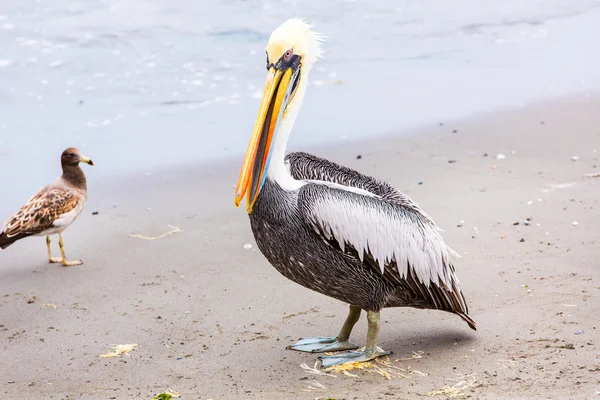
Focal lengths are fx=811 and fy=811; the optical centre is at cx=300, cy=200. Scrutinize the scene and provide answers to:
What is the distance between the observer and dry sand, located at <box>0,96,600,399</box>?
3.99 metres

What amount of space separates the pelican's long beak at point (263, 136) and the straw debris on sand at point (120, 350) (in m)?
1.13

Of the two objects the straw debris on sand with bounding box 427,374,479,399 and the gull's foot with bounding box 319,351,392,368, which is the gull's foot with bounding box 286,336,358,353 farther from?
the straw debris on sand with bounding box 427,374,479,399

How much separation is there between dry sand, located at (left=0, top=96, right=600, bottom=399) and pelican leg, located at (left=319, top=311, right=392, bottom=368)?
13 centimetres

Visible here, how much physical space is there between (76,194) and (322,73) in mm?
6049

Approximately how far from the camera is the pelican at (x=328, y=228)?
3.98 m

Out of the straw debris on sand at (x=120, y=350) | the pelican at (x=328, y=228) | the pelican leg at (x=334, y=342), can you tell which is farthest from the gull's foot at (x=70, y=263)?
the pelican at (x=328, y=228)

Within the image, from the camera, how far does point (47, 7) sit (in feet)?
51.3

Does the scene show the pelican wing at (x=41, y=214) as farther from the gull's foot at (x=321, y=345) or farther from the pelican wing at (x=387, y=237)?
the pelican wing at (x=387, y=237)

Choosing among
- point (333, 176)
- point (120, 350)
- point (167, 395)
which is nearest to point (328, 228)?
point (333, 176)

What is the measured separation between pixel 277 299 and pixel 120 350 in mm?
1077

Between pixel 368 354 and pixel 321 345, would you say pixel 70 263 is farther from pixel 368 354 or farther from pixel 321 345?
pixel 368 354

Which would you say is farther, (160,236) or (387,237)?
(160,236)

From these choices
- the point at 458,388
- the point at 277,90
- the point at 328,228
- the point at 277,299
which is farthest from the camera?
the point at 277,299

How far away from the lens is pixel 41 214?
5785 mm
